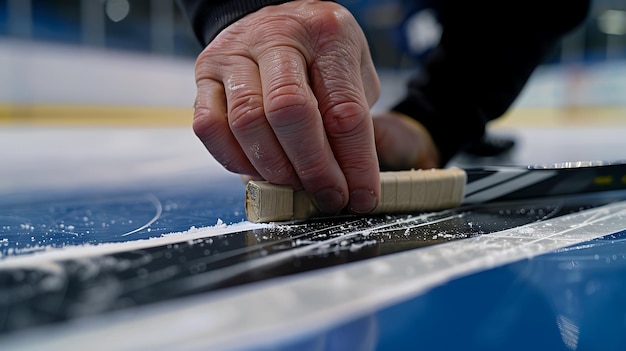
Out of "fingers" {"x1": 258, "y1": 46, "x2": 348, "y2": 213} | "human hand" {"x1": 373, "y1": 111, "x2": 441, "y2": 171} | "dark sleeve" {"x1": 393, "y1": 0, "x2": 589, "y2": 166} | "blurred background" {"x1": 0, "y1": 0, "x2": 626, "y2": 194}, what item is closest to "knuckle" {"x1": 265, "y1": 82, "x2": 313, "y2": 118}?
"fingers" {"x1": 258, "y1": 46, "x2": 348, "y2": 213}

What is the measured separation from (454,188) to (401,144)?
266mm

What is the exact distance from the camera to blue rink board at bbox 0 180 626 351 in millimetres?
322

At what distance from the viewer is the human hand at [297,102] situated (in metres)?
0.57

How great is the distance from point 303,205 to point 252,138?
0.12 meters

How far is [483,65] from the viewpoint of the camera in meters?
1.26

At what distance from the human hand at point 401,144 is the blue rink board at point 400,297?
25cm

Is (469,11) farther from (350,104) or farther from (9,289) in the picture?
(9,289)

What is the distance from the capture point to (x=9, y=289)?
38cm

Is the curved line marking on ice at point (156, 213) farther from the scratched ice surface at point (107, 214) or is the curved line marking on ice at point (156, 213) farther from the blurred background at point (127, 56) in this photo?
the blurred background at point (127, 56)

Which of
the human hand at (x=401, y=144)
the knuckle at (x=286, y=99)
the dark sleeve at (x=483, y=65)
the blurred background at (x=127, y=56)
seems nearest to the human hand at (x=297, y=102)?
the knuckle at (x=286, y=99)

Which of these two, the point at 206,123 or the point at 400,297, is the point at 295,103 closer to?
the point at 206,123

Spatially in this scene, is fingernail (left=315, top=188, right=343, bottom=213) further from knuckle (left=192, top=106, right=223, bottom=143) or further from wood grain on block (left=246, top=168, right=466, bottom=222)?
knuckle (left=192, top=106, right=223, bottom=143)

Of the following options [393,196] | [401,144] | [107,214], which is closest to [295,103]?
[393,196]

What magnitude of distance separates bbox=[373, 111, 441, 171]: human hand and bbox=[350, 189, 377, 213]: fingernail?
30 centimetres
